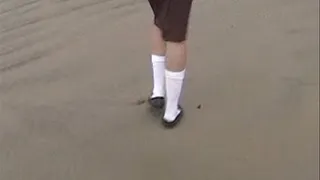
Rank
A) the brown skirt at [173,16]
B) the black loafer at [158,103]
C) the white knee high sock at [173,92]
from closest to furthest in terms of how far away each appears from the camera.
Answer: the brown skirt at [173,16] → the white knee high sock at [173,92] → the black loafer at [158,103]

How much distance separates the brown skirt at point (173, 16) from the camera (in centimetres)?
186

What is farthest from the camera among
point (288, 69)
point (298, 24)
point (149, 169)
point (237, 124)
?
point (298, 24)

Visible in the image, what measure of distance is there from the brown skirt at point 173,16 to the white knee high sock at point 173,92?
0.11m

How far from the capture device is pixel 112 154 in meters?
1.97

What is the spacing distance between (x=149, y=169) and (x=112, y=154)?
0.42 ft

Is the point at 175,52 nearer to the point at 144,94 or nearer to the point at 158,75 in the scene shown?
the point at 158,75

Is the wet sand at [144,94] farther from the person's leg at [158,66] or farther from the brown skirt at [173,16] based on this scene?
the brown skirt at [173,16]

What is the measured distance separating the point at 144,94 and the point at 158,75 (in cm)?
14

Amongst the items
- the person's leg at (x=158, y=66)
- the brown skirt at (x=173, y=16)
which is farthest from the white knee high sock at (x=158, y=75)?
the brown skirt at (x=173, y=16)

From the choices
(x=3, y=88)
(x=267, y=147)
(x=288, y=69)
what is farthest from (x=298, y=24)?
(x=3, y=88)

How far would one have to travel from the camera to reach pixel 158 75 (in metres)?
2.09

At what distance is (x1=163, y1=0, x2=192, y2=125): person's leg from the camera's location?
6.13ft

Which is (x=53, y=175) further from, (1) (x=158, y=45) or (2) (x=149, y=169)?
(1) (x=158, y=45)

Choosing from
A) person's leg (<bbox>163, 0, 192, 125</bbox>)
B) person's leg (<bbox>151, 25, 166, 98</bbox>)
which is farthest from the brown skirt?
person's leg (<bbox>151, 25, 166, 98</bbox>)
